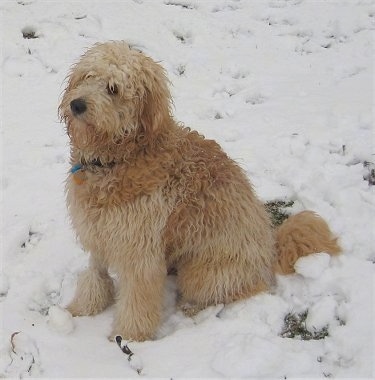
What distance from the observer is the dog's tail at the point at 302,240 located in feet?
11.5

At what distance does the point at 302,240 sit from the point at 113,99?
153 cm

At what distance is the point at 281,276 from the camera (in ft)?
11.7

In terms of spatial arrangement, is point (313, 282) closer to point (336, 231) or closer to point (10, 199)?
point (336, 231)

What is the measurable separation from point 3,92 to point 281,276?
3496 millimetres

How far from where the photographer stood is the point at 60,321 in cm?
328

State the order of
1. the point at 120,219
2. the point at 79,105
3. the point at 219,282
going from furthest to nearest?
the point at 219,282
the point at 120,219
the point at 79,105

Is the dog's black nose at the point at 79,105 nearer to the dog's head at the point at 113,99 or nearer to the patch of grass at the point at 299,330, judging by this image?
the dog's head at the point at 113,99

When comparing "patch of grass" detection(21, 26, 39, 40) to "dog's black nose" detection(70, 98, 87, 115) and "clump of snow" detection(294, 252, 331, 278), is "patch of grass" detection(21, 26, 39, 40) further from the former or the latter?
"clump of snow" detection(294, 252, 331, 278)

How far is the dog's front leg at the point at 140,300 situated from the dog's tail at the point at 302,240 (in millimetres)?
815

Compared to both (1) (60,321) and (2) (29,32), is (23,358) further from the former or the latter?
(2) (29,32)

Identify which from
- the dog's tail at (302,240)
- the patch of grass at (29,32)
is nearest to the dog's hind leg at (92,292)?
the dog's tail at (302,240)

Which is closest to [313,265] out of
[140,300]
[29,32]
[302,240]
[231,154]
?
[302,240]

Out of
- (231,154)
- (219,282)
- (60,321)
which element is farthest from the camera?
(231,154)

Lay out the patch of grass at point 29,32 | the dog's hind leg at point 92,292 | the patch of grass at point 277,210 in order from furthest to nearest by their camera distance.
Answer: the patch of grass at point 29,32
the patch of grass at point 277,210
the dog's hind leg at point 92,292
